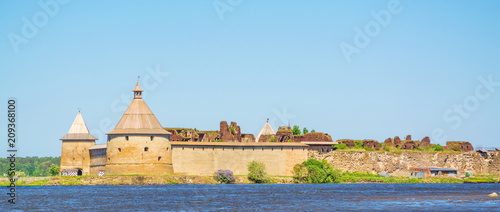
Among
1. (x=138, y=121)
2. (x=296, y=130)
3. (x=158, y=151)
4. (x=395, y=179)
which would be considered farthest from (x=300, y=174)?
(x=296, y=130)

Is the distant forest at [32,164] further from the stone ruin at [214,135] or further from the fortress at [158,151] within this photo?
the stone ruin at [214,135]

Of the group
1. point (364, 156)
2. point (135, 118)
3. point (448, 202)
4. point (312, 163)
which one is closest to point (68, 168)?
point (135, 118)

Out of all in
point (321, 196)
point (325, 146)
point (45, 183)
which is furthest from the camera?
point (325, 146)

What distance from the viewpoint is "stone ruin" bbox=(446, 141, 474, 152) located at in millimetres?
88312

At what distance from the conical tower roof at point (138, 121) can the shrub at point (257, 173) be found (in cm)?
704

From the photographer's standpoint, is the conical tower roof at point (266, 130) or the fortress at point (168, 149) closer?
the fortress at point (168, 149)

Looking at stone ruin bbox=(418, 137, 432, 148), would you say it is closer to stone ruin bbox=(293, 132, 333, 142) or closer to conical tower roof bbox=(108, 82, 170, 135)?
stone ruin bbox=(293, 132, 333, 142)

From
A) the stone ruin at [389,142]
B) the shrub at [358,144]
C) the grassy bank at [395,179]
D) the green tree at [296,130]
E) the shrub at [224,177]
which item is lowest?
the grassy bank at [395,179]

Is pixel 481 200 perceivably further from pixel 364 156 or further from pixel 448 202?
pixel 364 156

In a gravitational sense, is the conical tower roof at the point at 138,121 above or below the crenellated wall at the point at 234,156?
above

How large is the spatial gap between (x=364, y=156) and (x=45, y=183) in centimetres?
2885

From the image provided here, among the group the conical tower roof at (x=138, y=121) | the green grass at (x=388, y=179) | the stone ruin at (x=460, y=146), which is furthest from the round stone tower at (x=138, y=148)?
the stone ruin at (x=460, y=146)

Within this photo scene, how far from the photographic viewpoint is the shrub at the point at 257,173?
6762 cm

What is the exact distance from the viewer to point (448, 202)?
41.4m
